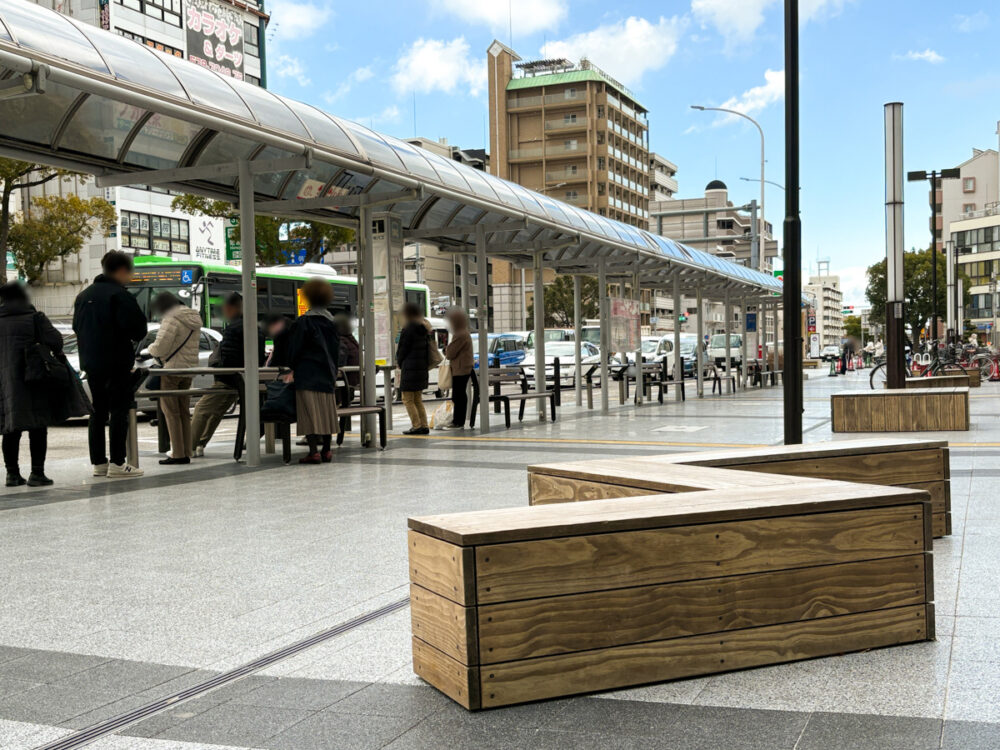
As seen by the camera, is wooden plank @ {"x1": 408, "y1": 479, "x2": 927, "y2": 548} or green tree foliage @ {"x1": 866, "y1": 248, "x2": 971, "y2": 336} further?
green tree foliage @ {"x1": 866, "y1": 248, "x2": 971, "y2": 336}

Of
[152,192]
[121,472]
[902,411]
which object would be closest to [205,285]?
[121,472]

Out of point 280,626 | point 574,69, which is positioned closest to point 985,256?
point 574,69

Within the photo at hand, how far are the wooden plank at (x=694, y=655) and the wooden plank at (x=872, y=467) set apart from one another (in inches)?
66.8

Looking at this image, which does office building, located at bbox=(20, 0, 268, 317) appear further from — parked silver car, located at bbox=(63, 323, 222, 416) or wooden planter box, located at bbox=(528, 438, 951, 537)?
wooden planter box, located at bbox=(528, 438, 951, 537)

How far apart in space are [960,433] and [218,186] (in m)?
9.35

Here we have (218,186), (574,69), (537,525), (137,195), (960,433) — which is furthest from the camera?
(574,69)

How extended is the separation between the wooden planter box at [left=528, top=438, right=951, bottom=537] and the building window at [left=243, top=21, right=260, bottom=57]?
63.1 m

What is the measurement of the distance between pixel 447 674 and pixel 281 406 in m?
7.52

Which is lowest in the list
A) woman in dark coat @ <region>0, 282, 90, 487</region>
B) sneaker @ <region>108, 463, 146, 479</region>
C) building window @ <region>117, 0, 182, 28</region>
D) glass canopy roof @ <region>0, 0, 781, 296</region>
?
sneaker @ <region>108, 463, 146, 479</region>

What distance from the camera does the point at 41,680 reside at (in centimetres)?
376

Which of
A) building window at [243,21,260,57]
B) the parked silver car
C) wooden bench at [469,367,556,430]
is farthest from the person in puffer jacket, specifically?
building window at [243,21,260,57]

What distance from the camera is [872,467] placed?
5863mm

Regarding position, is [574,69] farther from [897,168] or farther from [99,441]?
[99,441]

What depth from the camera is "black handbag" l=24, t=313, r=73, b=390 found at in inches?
355
